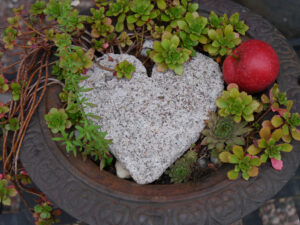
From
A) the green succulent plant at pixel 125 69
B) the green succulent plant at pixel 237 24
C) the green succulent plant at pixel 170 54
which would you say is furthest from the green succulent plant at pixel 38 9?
the green succulent plant at pixel 237 24

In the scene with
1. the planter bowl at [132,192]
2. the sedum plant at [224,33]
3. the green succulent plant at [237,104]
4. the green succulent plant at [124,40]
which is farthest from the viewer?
the green succulent plant at [124,40]

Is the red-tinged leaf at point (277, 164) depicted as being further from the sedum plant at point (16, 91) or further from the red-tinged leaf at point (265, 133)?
the sedum plant at point (16, 91)

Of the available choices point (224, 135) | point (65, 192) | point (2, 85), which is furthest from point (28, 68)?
point (224, 135)

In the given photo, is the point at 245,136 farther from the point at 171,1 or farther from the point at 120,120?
the point at 171,1

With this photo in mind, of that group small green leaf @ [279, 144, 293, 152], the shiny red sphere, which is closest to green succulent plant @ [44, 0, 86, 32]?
the shiny red sphere

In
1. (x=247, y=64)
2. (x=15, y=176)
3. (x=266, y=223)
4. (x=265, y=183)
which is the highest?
(x=247, y=64)

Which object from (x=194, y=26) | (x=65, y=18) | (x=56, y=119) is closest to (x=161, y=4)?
(x=194, y=26)

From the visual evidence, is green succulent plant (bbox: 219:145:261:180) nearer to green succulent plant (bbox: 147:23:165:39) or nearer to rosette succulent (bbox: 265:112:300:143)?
rosette succulent (bbox: 265:112:300:143)
